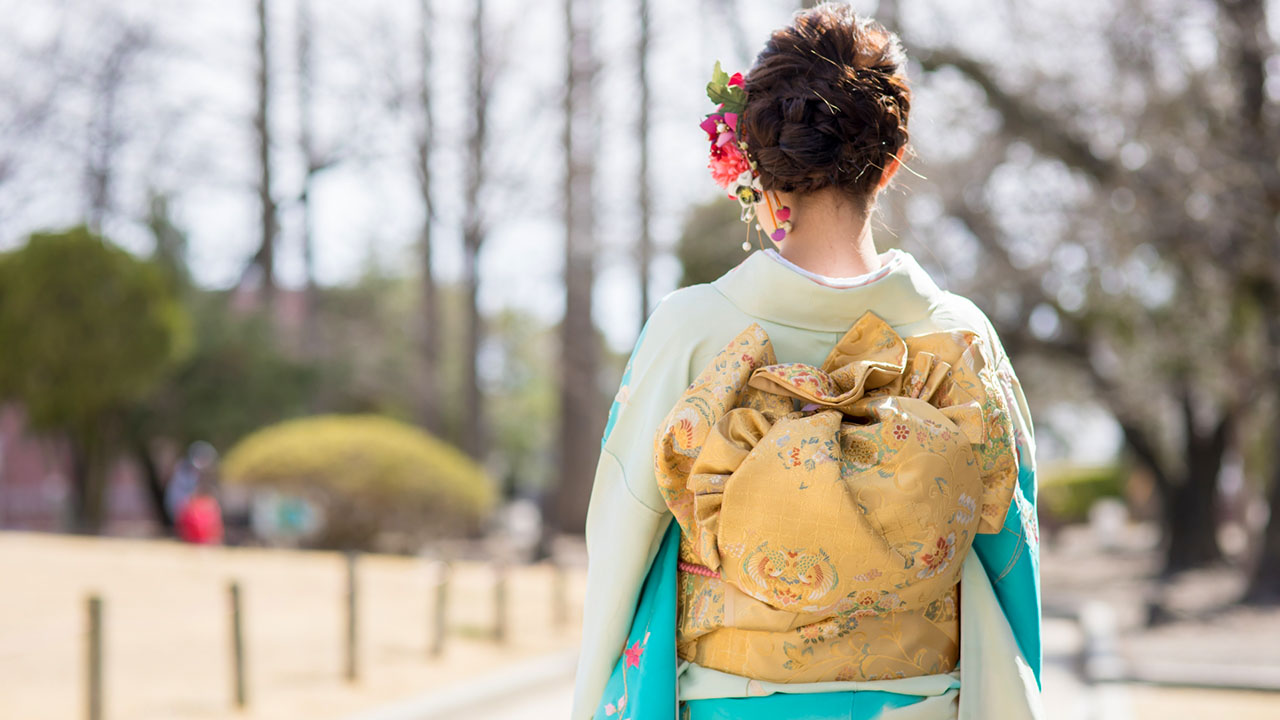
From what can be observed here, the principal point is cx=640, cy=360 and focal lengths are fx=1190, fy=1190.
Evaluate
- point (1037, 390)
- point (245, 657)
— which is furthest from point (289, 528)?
point (1037, 390)

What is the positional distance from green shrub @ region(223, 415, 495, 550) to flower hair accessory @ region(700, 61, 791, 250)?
671 inches

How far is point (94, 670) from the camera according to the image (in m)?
5.94

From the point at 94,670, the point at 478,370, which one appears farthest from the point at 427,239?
the point at 94,670

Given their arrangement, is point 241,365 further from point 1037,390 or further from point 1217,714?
point 1217,714

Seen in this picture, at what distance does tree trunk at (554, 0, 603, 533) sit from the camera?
19656 mm

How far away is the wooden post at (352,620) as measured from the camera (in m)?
8.34

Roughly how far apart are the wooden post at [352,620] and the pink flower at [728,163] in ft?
22.8

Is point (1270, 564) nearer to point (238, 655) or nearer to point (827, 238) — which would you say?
point (238, 655)

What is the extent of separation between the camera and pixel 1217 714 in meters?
7.15

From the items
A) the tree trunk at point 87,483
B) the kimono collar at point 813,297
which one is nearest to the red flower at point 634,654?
the kimono collar at point 813,297

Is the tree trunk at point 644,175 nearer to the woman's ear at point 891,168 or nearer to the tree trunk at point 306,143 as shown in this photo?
the tree trunk at point 306,143

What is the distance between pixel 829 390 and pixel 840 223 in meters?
0.35

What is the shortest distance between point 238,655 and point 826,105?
642cm

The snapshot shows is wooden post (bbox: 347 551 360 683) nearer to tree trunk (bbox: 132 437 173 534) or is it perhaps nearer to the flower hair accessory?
the flower hair accessory
